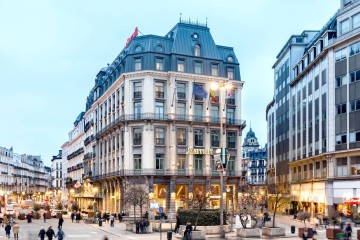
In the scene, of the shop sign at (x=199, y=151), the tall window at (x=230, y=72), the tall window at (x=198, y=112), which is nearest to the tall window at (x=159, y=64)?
the tall window at (x=198, y=112)

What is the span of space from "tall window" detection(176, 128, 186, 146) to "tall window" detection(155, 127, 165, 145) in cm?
213

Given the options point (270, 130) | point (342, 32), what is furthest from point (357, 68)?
point (270, 130)

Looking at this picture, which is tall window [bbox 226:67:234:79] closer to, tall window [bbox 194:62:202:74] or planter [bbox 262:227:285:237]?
tall window [bbox 194:62:202:74]

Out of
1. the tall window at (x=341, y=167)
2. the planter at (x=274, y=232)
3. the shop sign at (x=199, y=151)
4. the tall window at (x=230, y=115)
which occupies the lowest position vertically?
the planter at (x=274, y=232)

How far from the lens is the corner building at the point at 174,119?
7306 cm

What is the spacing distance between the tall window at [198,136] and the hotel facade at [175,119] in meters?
0.14

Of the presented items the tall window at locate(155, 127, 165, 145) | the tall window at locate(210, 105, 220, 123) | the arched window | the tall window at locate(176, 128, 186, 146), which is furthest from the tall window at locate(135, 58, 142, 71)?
the tall window at locate(210, 105, 220, 123)

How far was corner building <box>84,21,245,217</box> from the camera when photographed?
73062 mm

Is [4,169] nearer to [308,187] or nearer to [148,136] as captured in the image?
[148,136]

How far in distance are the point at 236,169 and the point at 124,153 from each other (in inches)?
659

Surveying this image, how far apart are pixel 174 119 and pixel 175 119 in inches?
9.2

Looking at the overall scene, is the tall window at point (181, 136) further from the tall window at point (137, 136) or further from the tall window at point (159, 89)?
the tall window at point (159, 89)

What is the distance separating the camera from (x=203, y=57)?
76000mm

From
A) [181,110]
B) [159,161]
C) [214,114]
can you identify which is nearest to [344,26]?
[214,114]
